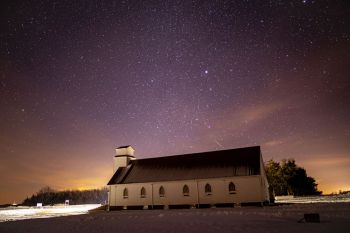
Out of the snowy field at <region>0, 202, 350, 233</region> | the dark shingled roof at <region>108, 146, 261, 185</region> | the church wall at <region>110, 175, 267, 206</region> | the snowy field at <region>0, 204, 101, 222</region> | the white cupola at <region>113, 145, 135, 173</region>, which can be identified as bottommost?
the snowy field at <region>0, 204, 101, 222</region>

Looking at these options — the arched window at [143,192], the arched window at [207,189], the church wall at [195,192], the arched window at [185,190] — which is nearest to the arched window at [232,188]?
the church wall at [195,192]

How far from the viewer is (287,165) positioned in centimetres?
7475

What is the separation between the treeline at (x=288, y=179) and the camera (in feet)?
229

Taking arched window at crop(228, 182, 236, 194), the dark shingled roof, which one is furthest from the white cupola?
arched window at crop(228, 182, 236, 194)

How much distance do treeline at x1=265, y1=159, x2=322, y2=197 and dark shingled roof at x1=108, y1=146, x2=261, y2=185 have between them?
29.1m

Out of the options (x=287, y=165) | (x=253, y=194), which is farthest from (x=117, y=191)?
(x=287, y=165)

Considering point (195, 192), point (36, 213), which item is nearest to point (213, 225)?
point (195, 192)

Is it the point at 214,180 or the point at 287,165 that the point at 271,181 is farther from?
the point at 214,180

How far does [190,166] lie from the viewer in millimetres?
44219

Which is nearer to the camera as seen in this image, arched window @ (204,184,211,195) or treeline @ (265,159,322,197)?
arched window @ (204,184,211,195)

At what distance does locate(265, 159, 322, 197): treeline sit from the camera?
69688 mm

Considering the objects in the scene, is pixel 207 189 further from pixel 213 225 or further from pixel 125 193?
pixel 213 225

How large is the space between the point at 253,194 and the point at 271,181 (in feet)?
112

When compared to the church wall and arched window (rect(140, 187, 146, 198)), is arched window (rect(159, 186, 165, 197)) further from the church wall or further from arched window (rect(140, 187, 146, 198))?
arched window (rect(140, 187, 146, 198))
